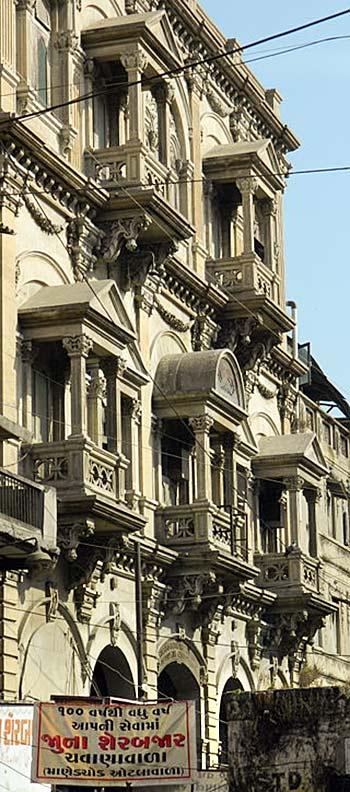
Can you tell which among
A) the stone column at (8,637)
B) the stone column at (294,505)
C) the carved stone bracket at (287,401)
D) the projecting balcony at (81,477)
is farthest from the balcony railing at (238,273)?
the stone column at (8,637)

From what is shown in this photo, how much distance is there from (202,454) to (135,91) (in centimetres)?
671

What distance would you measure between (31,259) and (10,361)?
238cm

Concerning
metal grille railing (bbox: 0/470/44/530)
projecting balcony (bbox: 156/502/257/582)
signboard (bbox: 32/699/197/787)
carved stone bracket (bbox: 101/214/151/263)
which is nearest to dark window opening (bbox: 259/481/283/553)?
projecting balcony (bbox: 156/502/257/582)

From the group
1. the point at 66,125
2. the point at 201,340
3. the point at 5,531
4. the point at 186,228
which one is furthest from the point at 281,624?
the point at 5,531

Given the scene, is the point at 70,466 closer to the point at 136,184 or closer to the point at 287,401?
the point at 136,184

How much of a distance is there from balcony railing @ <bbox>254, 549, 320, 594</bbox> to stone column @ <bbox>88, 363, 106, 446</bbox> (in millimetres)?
10950

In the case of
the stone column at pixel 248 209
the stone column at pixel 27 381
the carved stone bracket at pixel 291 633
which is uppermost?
the stone column at pixel 248 209

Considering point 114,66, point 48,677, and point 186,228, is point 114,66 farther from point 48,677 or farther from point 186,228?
point 48,677

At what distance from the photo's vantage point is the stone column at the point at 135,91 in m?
34.5

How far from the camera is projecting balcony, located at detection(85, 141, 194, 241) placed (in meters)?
34.3

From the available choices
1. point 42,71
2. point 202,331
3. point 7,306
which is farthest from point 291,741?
point 202,331

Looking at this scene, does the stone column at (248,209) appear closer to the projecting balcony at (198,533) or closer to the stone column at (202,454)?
the stone column at (202,454)

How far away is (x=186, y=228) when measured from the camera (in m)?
35.7

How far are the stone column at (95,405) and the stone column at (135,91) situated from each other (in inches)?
189
